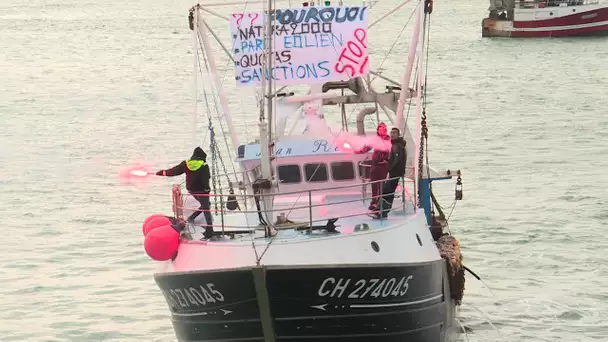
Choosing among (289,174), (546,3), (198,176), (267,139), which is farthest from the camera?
(546,3)

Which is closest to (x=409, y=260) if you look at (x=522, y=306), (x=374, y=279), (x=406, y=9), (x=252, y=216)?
(x=374, y=279)

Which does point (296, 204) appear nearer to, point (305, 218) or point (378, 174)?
point (305, 218)

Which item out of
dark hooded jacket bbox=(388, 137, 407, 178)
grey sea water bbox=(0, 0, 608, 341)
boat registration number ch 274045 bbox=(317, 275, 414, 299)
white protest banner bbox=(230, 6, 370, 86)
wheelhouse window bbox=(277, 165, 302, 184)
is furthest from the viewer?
grey sea water bbox=(0, 0, 608, 341)

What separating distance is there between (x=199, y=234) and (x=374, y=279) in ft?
12.6

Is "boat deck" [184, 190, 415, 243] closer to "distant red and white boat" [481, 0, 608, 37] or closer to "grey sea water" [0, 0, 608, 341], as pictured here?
"grey sea water" [0, 0, 608, 341]

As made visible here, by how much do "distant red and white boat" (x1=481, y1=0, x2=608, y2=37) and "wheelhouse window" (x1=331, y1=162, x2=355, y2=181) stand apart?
278ft

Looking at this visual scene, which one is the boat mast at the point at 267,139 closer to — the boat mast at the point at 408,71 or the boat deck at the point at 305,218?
the boat deck at the point at 305,218

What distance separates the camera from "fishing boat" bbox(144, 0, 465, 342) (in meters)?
20.5

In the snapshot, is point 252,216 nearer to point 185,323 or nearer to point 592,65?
point 185,323

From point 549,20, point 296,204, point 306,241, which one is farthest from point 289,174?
point 549,20

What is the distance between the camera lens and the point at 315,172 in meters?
24.8

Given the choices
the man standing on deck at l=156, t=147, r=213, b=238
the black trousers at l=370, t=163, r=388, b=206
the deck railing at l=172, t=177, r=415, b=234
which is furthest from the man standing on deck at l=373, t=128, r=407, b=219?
the man standing on deck at l=156, t=147, r=213, b=238

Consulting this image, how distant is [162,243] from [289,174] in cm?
401

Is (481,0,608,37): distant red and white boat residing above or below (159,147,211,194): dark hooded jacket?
below
